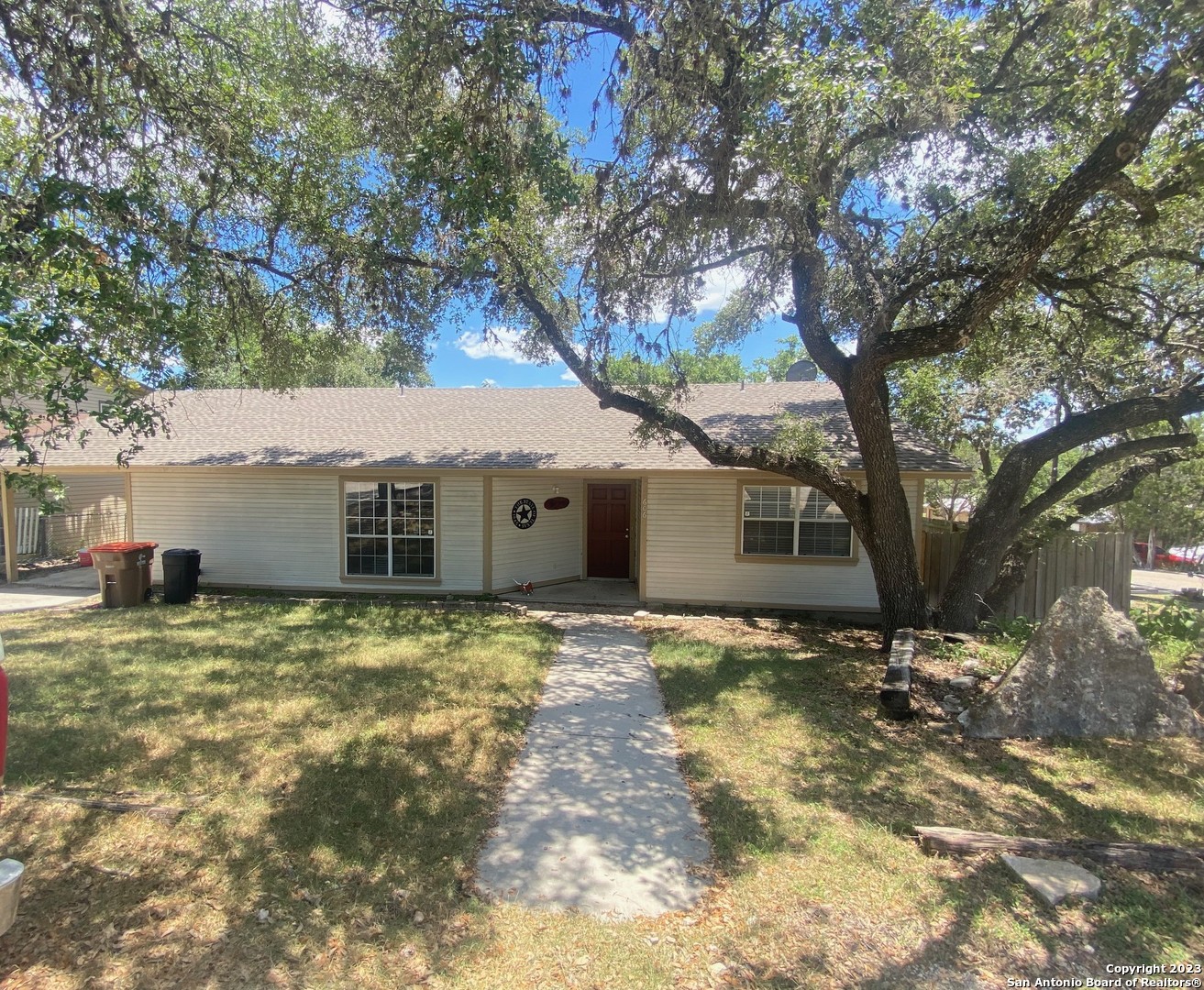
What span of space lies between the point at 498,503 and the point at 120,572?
6.16m

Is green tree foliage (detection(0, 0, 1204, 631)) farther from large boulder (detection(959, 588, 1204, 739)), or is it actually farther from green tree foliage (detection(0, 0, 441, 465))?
large boulder (detection(959, 588, 1204, 739))

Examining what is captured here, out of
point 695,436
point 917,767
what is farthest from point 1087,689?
point 695,436

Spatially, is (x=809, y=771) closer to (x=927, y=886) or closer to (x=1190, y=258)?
(x=927, y=886)

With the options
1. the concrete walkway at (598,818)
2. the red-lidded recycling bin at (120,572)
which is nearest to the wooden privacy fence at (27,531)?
the red-lidded recycling bin at (120,572)

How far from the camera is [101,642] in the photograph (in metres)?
7.63

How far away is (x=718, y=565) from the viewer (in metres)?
10.2

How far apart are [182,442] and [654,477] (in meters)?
9.13

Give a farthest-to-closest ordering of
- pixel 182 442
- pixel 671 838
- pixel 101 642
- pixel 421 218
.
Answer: pixel 182 442 → pixel 101 642 → pixel 421 218 → pixel 671 838

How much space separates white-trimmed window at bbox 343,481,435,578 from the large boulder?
343 inches

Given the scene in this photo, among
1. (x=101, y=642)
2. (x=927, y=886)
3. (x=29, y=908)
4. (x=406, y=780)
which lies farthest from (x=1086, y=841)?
(x=101, y=642)

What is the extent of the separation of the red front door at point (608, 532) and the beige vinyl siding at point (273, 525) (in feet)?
9.09

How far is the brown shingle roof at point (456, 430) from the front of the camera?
33.4ft

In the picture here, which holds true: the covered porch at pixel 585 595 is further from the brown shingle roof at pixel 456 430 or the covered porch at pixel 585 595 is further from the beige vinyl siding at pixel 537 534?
the brown shingle roof at pixel 456 430

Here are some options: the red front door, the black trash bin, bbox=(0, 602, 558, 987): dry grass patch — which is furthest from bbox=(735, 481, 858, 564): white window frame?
the black trash bin
